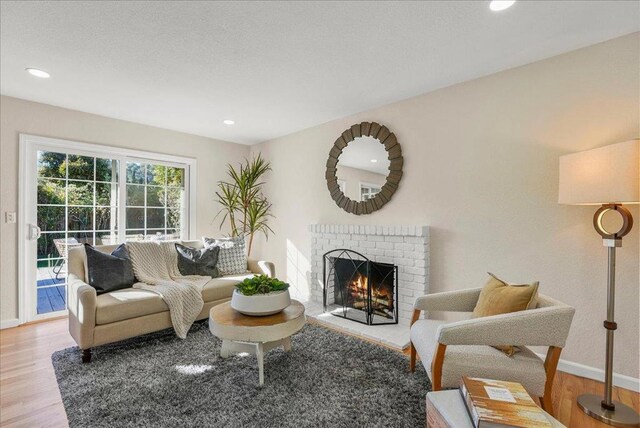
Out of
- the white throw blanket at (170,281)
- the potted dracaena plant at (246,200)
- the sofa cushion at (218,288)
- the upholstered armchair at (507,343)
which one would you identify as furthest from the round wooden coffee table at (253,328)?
the potted dracaena plant at (246,200)

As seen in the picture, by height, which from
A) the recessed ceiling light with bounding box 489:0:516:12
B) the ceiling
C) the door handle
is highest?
the recessed ceiling light with bounding box 489:0:516:12

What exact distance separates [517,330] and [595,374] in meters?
1.18

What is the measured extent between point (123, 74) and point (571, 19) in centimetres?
337

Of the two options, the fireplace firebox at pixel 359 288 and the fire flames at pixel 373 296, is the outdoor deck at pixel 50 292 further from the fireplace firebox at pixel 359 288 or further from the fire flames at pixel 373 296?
the fire flames at pixel 373 296

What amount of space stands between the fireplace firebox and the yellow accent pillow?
1270 millimetres

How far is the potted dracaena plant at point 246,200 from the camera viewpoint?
4602 millimetres

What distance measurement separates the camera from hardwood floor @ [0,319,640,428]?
5.89 feet

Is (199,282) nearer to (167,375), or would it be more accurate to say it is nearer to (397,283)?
(167,375)

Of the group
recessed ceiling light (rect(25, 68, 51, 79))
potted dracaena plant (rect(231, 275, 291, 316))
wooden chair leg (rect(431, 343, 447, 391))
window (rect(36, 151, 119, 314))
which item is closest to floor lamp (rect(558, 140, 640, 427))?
wooden chair leg (rect(431, 343, 447, 391))

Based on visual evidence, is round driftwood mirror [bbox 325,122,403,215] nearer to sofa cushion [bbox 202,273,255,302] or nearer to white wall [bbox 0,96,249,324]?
sofa cushion [bbox 202,273,255,302]

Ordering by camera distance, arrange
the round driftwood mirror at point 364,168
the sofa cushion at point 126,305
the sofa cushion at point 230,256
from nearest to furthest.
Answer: the sofa cushion at point 126,305, the round driftwood mirror at point 364,168, the sofa cushion at point 230,256

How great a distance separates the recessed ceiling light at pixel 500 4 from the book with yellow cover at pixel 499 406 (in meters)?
2.02

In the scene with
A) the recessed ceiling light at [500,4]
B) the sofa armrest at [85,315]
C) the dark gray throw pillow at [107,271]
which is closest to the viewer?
the recessed ceiling light at [500,4]

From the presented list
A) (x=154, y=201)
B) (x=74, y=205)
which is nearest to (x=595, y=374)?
(x=154, y=201)
